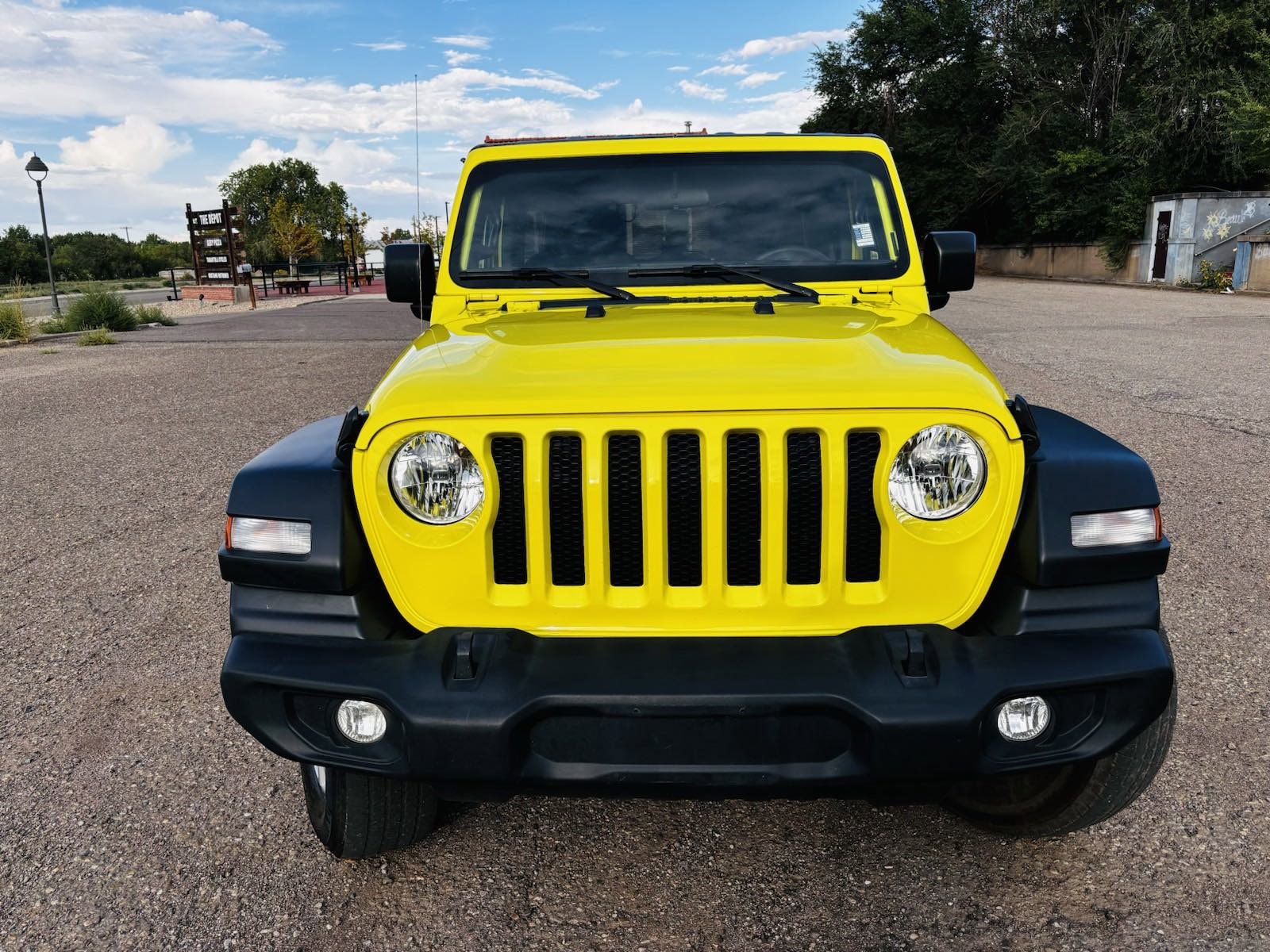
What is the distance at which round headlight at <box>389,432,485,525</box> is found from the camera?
6.81 ft

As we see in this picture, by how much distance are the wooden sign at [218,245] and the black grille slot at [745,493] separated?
28497 millimetres

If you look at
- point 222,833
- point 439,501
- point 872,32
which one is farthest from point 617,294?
point 872,32

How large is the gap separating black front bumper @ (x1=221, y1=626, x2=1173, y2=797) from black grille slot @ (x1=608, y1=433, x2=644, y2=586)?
0.19 metres

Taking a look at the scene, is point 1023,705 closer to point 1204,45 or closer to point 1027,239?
point 1204,45

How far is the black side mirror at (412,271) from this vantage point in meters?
3.48

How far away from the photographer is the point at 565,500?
207 cm

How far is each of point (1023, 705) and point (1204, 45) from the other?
113 ft

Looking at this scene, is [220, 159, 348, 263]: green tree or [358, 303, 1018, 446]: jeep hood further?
[220, 159, 348, 263]: green tree

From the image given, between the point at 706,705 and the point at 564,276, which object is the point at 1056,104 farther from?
the point at 706,705

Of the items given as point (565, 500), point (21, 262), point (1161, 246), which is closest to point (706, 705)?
point (565, 500)

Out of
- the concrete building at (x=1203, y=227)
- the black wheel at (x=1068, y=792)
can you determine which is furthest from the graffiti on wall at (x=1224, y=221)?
the black wheel at (x=1068, y=792)

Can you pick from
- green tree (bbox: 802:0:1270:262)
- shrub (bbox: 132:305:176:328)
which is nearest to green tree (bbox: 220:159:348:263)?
green tree (bbox: 802:0:1270:262)

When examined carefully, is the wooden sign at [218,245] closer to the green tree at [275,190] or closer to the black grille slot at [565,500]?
the black grille slot at [565,500]

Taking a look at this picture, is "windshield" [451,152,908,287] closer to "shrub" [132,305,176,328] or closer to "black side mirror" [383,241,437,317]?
"black side mirror" [383,241,437,317]
